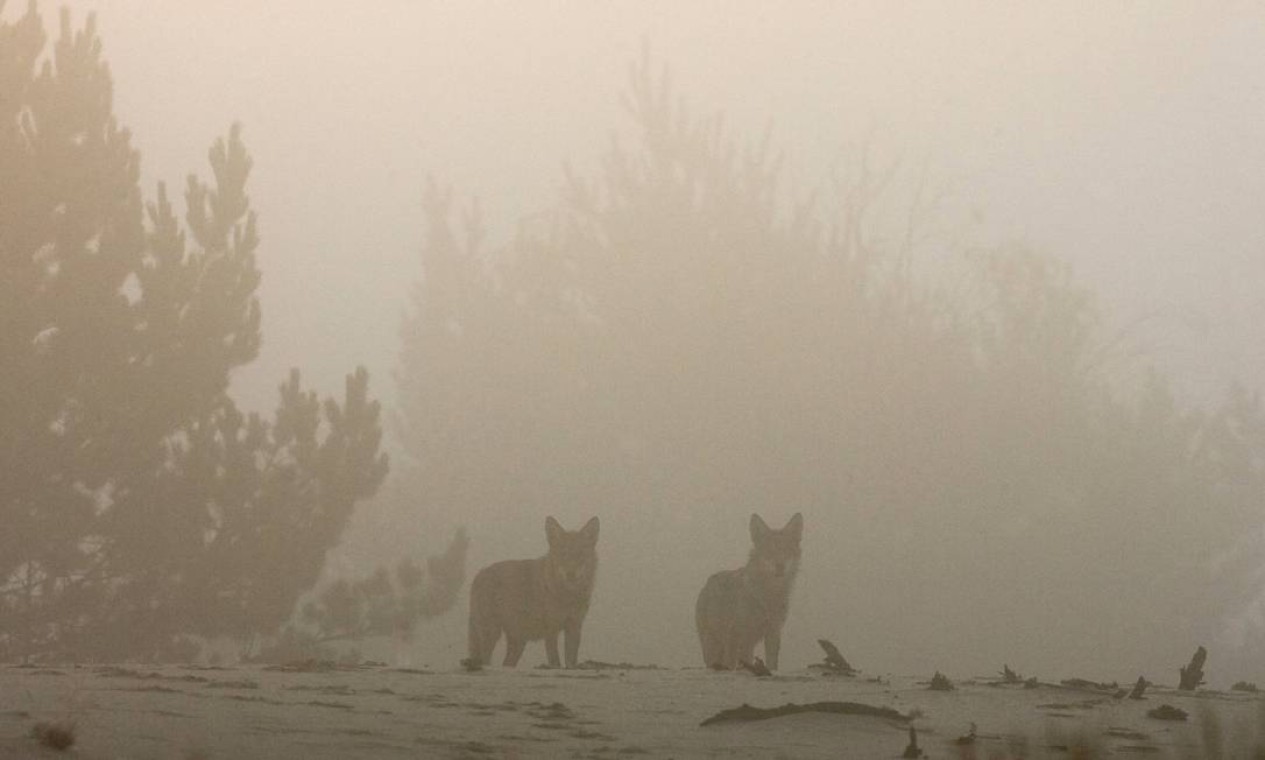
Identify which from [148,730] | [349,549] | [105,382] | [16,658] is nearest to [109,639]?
[16,658]

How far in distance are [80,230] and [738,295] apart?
58.0 feet

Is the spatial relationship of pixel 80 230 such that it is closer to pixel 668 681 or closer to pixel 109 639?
pixel 109 639

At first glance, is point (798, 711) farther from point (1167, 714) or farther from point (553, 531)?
point (553, 531)

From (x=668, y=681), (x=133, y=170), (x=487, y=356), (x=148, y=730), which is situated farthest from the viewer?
(x=487, y=356)

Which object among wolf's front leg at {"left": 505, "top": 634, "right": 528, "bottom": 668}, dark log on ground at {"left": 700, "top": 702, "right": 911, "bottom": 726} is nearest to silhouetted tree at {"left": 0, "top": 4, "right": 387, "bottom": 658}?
wolf's front leg at {"left": 505, "top": 634, "right": 528, "bottom": 668}

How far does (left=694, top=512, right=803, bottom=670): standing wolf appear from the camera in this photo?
12.4m

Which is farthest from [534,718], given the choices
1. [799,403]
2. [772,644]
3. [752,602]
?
[799,403]

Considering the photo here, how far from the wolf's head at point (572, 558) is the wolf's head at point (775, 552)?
1.34 metres

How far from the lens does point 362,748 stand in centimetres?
496

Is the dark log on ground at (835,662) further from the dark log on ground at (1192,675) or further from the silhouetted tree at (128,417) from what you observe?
the silhouetted tree at (128,417)

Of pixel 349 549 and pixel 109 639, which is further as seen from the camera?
pixel 349 549

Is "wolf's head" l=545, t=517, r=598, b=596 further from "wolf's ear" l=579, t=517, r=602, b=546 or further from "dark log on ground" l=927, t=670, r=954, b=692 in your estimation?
"dark log on ground" l=927, t=670, r=954, b=692

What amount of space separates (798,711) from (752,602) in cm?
654

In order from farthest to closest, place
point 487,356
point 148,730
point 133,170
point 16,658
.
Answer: point 487,356, point 133,170, point 16,658, point 148,730
